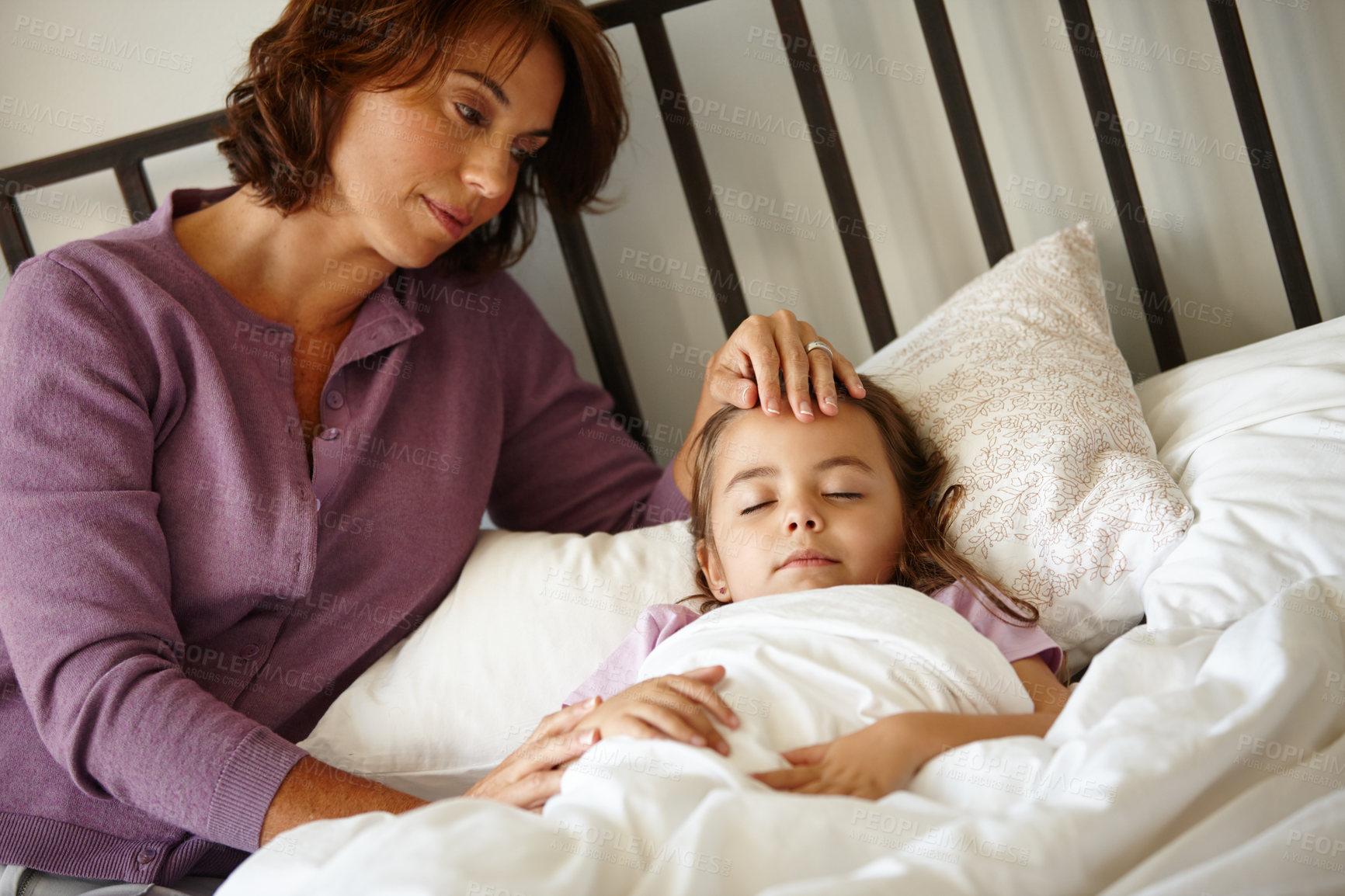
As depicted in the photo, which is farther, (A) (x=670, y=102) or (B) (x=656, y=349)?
(B) (x=656, y=349)

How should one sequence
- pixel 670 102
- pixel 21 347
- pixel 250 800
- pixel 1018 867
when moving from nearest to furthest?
pixel 1018 867 < pixel 250 800 < pixel 21 347 < pixel 670 102

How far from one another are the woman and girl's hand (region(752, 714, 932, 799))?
231 mm

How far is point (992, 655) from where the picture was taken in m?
0.91

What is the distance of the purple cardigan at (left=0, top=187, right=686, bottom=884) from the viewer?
37.8 inches

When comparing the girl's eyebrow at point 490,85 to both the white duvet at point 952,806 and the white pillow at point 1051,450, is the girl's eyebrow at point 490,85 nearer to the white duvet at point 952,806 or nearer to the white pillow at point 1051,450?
the white pillow at point 1051,450

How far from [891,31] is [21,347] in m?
1.32

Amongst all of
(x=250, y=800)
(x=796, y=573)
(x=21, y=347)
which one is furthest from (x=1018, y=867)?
(x=21, y=347)

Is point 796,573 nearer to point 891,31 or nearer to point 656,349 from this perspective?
point 656,349

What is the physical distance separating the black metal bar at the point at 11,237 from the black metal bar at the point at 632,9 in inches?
43.2

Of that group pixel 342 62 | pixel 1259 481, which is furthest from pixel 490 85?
pixel 1259 481

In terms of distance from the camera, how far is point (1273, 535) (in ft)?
3.22

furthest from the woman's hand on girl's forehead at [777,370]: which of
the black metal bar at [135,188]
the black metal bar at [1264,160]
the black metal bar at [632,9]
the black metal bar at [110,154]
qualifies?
the black metal bar at [135,188]

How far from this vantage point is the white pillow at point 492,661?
1.13m

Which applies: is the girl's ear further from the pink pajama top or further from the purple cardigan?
the purple cardigan
